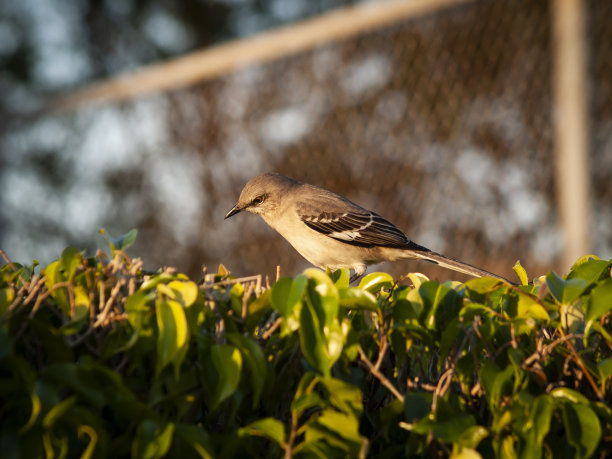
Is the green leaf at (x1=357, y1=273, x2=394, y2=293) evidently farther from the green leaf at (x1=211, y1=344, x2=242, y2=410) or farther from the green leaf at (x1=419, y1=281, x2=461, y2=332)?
the green leaf at (x1=211, y1=344, x2=242, y2=410)

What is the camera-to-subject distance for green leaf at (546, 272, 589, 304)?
2045 millimetres

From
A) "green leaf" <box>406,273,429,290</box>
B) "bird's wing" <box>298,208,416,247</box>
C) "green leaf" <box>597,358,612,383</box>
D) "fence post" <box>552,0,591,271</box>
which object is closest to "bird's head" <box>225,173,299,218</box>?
"bird's wing" <box>298,208,416,247</box>

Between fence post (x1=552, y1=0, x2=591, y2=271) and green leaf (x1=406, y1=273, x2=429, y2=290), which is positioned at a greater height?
fence post (x1=552, y1=0, x2=591, y2=271)

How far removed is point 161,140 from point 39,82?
23.5 ft

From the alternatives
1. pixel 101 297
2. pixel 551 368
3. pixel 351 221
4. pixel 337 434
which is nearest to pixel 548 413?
pixel 551 368

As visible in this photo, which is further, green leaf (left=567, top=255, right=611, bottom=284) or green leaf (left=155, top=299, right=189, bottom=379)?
green leaf (left=567, top=255, right=611, bottom=284)

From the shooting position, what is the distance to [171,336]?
175cm

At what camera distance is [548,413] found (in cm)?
180

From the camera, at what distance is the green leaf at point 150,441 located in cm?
162

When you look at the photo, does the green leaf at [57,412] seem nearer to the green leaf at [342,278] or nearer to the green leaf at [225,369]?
the green leaf at [225,369]

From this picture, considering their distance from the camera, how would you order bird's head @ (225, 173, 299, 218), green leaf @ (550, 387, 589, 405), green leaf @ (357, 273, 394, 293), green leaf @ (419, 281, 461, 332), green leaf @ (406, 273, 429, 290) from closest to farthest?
green leaf @ (550, 387, 589, 405) < green leaf @ (419, 281, 461, 332) < green leaf @ (406, 273, 429, 290) < green leaf @ (357, 273, 394, 293) < bird's head @ (225, 173, 299, 218)

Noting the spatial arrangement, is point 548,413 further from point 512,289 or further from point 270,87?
point 270,87

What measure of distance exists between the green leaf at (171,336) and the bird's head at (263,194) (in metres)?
4.08

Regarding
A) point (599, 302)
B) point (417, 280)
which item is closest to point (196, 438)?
point (417, 280)
